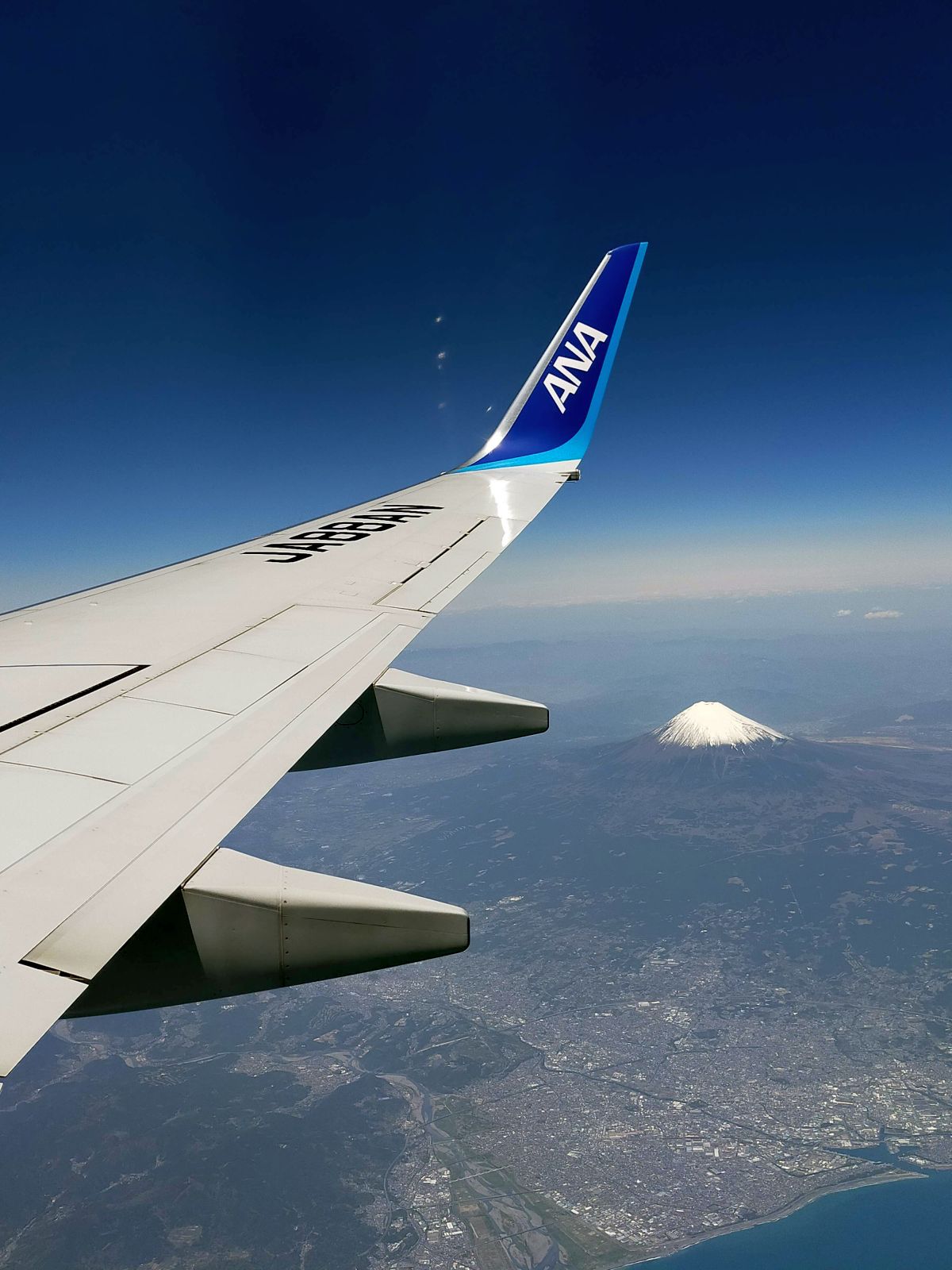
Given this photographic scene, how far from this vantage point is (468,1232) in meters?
88.1

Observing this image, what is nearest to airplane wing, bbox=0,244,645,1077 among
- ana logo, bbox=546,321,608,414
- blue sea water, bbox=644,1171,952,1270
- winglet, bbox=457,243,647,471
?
winglet, bbox=457,243,647,471

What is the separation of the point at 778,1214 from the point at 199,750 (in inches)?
4993

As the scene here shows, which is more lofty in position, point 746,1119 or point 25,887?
point 25,887

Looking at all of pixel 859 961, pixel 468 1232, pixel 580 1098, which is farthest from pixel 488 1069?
pixel 859 961

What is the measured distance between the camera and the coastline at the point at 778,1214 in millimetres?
85938

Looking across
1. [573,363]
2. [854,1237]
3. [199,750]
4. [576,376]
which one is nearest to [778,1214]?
[854,1237]

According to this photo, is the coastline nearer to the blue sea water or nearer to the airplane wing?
the blue sea water

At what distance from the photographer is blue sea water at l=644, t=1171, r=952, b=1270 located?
277ft

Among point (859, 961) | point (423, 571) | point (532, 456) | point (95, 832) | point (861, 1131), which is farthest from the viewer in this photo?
point (859, 961)

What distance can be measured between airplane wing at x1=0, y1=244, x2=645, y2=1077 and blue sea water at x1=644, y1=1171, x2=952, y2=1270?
11789cm

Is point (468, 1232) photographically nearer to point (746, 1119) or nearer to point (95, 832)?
point (746, 1119)

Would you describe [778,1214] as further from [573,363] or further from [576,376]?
[573,363]

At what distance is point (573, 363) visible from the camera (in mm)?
7184

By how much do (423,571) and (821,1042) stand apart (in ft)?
530
